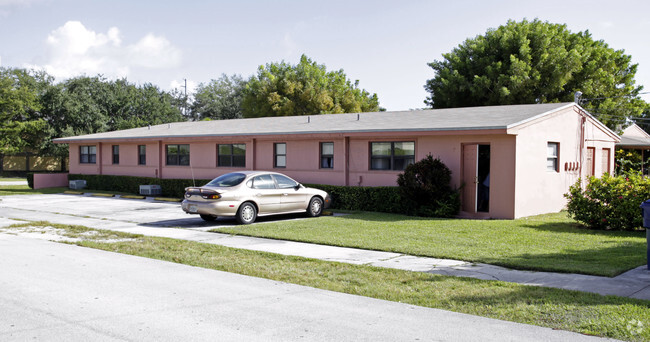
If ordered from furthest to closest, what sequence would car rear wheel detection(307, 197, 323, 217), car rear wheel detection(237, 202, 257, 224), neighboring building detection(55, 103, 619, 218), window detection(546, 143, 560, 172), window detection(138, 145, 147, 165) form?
1. window detection(138, 145, 147, 165)
2. window detection(546, 143, 560, 172)
3. car rear wheel detection(307, 197, 323, 217)
4. neighboring building detection(55, 103, 619, 218)
5. car rear wheel detection(237, 202, 257, 224)

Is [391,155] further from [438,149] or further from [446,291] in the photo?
[446,291]

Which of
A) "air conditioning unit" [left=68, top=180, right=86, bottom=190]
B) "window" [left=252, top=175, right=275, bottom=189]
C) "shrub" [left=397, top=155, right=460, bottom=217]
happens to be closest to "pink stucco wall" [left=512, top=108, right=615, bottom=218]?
"shrub" [left=397, top=155, right=460, bottom=217]

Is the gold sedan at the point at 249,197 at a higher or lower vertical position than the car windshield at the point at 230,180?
lower

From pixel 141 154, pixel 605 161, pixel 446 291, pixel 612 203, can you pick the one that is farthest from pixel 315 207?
Answer: pixel 141 154

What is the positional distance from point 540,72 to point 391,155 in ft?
71.4

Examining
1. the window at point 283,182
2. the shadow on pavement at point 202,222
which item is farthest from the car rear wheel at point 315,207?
the window at point 283,182

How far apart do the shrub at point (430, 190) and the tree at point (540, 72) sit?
20.6 m

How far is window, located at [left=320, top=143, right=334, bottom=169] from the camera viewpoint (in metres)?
21.2

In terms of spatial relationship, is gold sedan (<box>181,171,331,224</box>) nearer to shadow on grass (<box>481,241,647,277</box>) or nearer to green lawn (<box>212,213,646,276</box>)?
green lawn (<box>212,213,646,276</box>)

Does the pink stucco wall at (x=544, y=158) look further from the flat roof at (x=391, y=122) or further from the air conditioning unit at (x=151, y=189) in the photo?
the air conditioning unit at (x=151, y=189)

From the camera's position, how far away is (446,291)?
7371mm

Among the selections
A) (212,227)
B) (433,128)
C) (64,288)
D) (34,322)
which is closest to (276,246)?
(212,227)

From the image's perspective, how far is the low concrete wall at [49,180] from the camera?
31.2 metres

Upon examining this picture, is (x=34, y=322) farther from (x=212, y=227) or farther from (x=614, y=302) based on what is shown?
(x=212, y=227)
